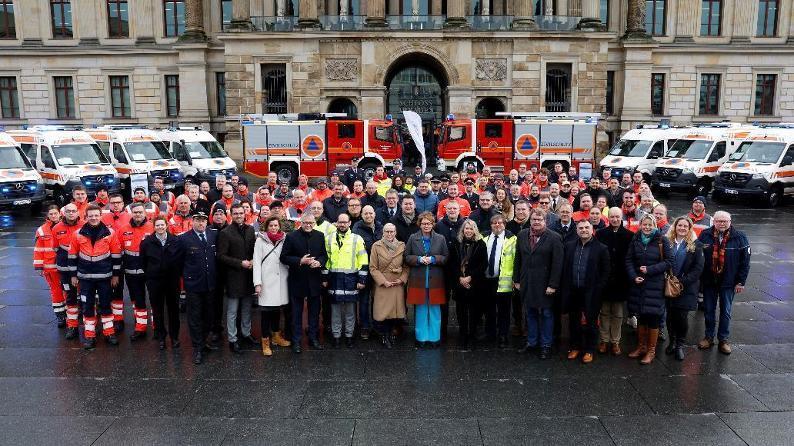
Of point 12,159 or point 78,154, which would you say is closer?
point 12,159

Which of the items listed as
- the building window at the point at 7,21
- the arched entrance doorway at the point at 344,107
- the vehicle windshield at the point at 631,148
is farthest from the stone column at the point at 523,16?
the building window at the point at 7,21

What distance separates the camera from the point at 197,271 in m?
7.79

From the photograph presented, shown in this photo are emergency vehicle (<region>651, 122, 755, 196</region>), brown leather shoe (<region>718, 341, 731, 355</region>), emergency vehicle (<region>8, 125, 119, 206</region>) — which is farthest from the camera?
emergency vehicle (<region>651, 122, 755, 196</region>)

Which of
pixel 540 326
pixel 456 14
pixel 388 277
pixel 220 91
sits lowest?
pixel 540 326

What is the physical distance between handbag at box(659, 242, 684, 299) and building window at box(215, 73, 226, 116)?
33042 mm

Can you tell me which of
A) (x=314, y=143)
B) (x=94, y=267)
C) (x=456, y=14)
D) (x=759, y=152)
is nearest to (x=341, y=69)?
(x=456, y=14)

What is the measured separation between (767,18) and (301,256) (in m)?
39.4

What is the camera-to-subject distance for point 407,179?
1398 cm

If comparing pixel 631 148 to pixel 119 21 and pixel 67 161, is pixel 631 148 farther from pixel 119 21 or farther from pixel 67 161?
pixel 119 21

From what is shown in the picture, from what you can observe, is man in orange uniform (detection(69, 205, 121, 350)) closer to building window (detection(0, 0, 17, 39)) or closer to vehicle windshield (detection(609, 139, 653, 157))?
vehicle windshield (detection(609, 139, 653, 157))

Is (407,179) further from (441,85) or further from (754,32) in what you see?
(754,32)

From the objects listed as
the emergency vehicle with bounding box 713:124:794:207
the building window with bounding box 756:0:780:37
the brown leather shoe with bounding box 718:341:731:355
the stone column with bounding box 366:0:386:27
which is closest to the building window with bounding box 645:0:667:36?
the building window with bounding box 756:0:780:37

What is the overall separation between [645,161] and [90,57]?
3161cm

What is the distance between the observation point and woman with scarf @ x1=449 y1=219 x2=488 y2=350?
786 cm
